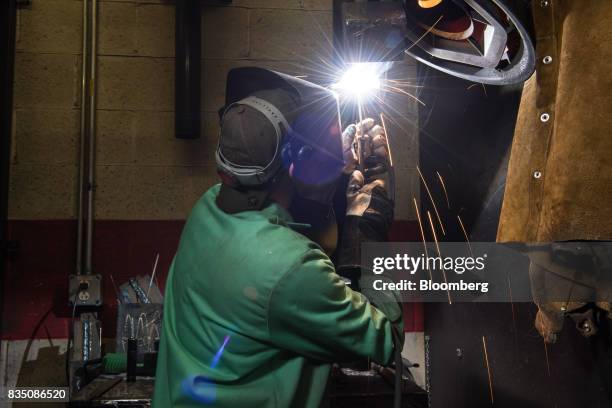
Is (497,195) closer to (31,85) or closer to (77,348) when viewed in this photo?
(77,348)

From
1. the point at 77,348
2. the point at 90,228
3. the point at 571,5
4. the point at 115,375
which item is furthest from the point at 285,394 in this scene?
the point at 90,228

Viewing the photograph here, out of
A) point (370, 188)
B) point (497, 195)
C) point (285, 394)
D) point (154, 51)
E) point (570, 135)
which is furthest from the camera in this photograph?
point (154, 51)

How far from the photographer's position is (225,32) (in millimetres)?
2512

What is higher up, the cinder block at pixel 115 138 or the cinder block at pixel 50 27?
the cinder block at pixel 50 27

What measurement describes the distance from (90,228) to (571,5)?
2.02 metres

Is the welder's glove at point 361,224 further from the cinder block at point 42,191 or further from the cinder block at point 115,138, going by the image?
the cinder block at point 42,191

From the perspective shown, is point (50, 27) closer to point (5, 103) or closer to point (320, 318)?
point (5, 103)

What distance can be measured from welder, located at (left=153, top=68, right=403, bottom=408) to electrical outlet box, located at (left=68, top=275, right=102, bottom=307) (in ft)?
3.91

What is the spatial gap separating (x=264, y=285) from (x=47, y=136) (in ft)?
5.92

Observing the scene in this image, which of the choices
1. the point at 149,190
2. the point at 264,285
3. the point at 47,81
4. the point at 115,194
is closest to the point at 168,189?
the point at 149,190

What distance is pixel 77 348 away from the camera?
2.09 m

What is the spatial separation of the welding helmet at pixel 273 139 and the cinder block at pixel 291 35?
4.38 ft

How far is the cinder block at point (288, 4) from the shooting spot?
2531 millimetres

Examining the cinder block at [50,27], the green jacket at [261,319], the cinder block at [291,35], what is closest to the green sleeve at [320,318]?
the green jacket at [261,319]
